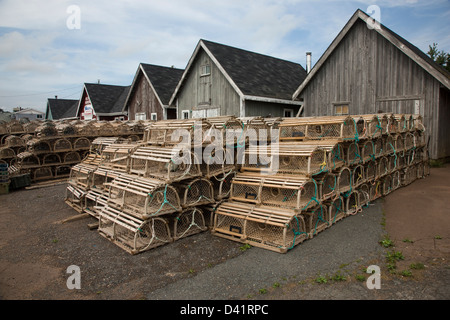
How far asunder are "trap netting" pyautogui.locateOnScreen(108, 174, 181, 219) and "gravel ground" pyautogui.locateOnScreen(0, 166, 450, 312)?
0.76 metres

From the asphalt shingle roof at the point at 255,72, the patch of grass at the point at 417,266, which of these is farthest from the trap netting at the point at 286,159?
the asphalt shingle roof at the point at 255,72

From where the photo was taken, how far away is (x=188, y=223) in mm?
6996

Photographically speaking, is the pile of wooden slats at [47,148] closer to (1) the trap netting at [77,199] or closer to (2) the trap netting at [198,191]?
(1) the trap netting at [77,199]

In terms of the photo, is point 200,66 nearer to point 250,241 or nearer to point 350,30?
point 350,30

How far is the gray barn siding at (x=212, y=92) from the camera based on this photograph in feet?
52.2

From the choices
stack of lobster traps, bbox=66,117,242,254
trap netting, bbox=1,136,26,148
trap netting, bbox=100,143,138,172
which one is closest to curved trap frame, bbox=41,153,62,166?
trap netting, bbox=1,136,26,148

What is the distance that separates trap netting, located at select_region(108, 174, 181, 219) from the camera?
20.1 ft

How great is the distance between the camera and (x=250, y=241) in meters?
6.17

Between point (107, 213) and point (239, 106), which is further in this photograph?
point (239, 106)

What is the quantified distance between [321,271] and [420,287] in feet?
4.35

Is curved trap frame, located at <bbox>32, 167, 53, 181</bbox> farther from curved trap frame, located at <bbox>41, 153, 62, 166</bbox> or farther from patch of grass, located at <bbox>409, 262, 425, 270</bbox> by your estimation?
patch of grass, located at <bbox>409, 262, 425, 270</bbox>

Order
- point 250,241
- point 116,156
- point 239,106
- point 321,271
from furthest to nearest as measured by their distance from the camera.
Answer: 1. point 239,106
2. point 116,156
3. point 250,241
4. point 321,271

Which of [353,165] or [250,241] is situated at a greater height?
[353,165]
